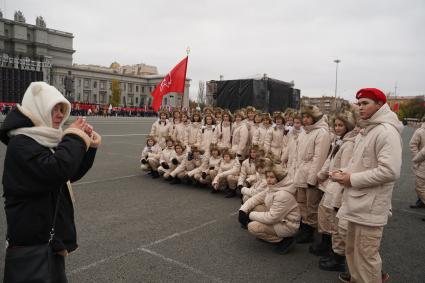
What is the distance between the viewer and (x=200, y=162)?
28.5ft

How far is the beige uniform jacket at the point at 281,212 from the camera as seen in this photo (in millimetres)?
4398

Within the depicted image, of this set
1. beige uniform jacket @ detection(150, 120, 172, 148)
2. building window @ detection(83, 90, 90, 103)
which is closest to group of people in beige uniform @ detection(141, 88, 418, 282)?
beige uniform jacket @ detection(150, 120, 172, 148)

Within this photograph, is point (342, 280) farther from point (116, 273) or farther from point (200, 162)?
point (200, 162)

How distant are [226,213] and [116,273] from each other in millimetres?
2836

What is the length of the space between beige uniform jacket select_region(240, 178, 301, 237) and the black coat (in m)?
2.92

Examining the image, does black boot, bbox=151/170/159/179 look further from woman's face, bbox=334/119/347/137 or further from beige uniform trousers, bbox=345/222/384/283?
beige uniform trousers, bbox=345/222/384/283

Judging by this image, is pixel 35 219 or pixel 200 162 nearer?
pixel 35 219

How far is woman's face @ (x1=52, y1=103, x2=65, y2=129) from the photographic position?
7.07 ft

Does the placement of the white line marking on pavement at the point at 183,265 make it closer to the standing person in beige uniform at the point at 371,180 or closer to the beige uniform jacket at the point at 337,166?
the standing person in beige uniform at the point at 371,180

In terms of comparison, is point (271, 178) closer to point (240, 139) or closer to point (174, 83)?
point (240, 139)

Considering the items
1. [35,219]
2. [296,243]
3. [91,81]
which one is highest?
[91,81]

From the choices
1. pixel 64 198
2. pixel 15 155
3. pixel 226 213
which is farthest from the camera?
pixel 226 213

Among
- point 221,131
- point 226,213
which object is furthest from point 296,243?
point 221,131

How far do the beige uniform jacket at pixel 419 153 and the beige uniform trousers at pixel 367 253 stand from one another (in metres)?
4.10
